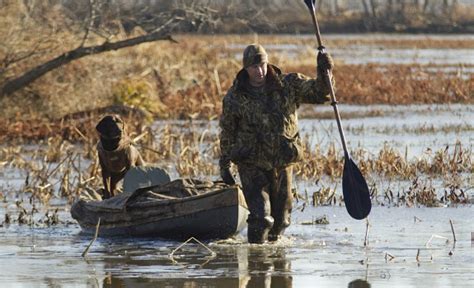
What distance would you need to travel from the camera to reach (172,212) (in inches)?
507

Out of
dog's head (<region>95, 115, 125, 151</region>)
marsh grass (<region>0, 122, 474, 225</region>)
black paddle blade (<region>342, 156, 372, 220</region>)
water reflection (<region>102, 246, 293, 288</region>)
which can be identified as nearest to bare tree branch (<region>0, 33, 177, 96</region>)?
marsh grass (<region>0, 122, 474, 225</region>)

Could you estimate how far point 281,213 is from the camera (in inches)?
482

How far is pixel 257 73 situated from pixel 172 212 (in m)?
1.84

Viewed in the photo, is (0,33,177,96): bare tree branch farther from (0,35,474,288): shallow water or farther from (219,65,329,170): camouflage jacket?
(219,65,329,170): camouflage jacket

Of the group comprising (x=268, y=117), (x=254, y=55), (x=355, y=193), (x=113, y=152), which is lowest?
(x=355, y=193)

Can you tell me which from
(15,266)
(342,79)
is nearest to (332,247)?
(15,266)

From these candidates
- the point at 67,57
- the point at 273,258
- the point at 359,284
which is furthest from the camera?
the point at 67,57

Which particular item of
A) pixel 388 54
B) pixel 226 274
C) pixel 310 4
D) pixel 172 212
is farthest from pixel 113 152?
pixel 388 54

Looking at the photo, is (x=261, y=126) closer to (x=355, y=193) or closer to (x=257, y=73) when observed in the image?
(x=257, y=73)

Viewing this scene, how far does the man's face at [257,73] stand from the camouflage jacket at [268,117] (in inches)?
2.5

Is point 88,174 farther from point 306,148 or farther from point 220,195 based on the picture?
point 220,195

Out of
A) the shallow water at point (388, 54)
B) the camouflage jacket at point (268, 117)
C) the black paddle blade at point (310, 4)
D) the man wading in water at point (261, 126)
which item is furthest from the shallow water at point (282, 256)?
the shallow water at point (388, 54)

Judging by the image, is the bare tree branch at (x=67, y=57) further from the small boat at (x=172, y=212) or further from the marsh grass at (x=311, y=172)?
the small boat at (x=172, y=212)

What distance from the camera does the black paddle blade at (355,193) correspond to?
12266 mm
